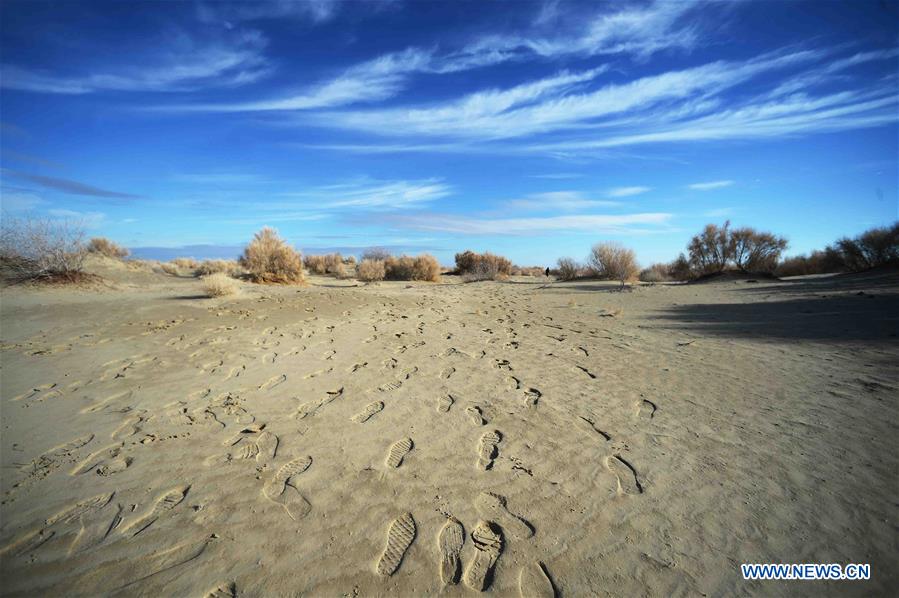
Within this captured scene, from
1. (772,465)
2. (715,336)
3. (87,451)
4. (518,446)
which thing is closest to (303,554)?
(518,446)

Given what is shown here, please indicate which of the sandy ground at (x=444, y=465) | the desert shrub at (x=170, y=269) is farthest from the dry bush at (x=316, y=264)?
the sandy ground at (x=444, y=465)

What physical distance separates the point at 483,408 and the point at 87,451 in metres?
3.44

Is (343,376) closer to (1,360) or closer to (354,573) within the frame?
(354,573)

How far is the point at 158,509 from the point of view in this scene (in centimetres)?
236

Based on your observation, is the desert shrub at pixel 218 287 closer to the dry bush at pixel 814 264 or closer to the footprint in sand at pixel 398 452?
the footprint in sand at pixel 398 452

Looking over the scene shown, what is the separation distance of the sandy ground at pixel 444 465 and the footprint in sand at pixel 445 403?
49 mm

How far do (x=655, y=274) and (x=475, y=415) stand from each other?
19.9 m

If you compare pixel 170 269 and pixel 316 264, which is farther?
pixel 316 264

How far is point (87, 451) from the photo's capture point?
300cm

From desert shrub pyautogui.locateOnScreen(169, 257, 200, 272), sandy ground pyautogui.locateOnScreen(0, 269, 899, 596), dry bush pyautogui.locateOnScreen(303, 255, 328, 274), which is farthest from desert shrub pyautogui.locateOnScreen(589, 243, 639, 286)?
desert shrub pyautogui.locateOnScreen(169, 257, 200, 272)

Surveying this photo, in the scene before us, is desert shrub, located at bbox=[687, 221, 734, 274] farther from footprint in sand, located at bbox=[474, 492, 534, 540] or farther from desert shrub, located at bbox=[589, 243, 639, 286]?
footprint in sand, located at bbox=[474, 492, 534, 540]

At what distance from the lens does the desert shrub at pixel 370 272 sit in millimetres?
20141

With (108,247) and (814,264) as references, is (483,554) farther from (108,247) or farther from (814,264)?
(108,247)

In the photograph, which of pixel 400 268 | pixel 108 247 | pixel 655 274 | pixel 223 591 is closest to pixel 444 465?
pixel 223 591
